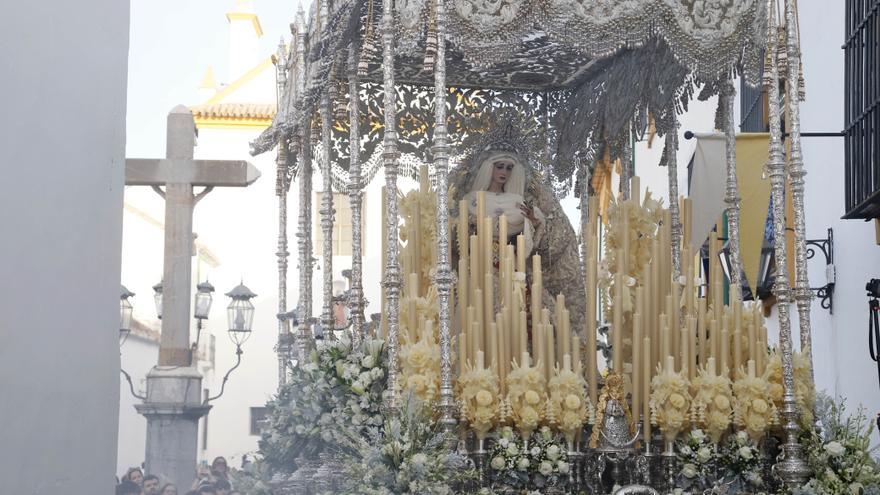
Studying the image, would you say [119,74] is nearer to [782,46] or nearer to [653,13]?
[653,13]

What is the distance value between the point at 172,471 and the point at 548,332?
24.1 ft

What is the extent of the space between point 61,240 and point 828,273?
6.26m

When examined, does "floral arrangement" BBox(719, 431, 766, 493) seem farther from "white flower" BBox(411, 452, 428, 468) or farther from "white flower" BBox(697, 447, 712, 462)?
"white flower" BBox(411, 452, 428, 468)

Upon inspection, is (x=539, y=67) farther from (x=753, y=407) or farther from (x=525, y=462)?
(x=525, y=462)

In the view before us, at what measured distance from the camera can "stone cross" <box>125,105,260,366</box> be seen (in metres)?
13.2

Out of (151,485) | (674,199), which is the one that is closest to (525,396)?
(674,199)

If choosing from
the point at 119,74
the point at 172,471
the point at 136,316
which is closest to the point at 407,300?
the point at 119,74

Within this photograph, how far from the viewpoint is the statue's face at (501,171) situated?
889cm

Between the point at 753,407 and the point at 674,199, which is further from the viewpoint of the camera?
the point at 674,199

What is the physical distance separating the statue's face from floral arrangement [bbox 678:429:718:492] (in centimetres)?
247

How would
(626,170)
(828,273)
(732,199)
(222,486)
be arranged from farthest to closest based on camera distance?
(222,486)
(828,273)
(626,170)
(732,199)

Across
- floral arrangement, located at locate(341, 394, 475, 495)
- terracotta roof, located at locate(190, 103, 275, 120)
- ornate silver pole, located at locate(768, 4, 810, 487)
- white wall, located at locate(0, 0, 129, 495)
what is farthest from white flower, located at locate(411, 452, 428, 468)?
terracotta roof, located at locate(190, 103, 275, 120)

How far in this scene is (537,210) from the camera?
29.1ft

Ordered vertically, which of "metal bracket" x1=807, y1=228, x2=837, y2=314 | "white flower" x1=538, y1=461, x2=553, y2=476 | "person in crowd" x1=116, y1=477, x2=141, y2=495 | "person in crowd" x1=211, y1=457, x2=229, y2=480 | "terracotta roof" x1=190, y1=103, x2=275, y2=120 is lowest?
"person in crowd" x1=116, y1=477, x2=141, y2=495
